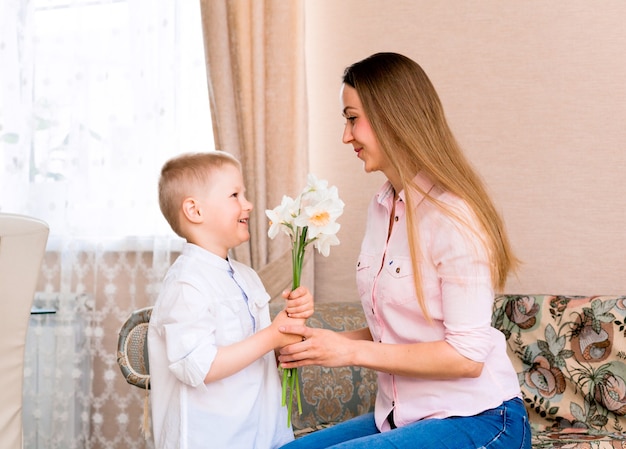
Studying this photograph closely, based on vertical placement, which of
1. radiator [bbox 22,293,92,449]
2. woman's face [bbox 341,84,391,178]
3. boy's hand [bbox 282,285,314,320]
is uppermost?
woman's face [bbox 341,84,391,178]

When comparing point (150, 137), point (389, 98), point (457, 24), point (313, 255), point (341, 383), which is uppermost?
point (457, 24)

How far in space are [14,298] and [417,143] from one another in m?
1.09

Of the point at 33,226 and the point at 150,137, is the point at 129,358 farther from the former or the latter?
the point at 150,137

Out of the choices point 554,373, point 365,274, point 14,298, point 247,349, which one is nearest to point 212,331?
point 247,349

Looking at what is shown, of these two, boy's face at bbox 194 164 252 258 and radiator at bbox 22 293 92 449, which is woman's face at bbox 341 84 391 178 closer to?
boy's face at bbox 194 164 252 258

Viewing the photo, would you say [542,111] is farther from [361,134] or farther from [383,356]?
[383,356]

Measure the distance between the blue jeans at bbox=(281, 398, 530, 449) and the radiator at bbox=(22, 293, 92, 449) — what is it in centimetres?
218

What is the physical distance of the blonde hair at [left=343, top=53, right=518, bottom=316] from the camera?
70.3 inches

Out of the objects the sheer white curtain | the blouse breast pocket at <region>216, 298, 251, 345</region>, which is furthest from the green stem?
the sheer white curtain

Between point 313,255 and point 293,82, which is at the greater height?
point 293,82

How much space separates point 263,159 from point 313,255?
19.1 inches

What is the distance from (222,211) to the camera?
189 centimetres

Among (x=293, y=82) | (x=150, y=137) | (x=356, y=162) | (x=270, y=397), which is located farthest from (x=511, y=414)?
(x=150, y=137)

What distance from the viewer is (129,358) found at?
7.98 feet
